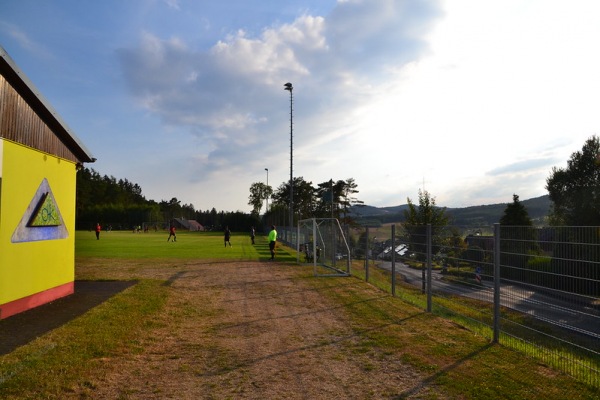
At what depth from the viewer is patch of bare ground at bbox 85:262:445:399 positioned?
15.7ft

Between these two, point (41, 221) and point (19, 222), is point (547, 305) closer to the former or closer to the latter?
Result: point (19, 222)

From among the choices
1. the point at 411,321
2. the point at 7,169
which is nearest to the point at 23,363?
the point at 7,169

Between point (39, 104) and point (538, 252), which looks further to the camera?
point (39, 104)

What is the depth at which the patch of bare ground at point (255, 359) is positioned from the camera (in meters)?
4.79

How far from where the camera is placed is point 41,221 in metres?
9.52

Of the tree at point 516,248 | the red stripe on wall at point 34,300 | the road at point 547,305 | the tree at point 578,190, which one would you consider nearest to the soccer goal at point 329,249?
the red stripe on wall at point 34,300

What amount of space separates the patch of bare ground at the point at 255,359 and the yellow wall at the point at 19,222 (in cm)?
289

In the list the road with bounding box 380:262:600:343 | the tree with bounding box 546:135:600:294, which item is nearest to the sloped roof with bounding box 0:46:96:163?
the road with bounding box 380:262:600:343

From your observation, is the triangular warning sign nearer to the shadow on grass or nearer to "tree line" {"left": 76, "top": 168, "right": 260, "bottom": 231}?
the shadow on grass

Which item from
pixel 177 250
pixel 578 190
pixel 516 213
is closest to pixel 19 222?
pixel 177 250

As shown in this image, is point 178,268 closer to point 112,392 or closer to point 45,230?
point 45,230

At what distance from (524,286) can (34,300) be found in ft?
31.3

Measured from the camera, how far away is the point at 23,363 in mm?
5453

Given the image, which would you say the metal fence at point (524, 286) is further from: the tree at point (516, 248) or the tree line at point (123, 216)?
the tree line at point (123, 216)
